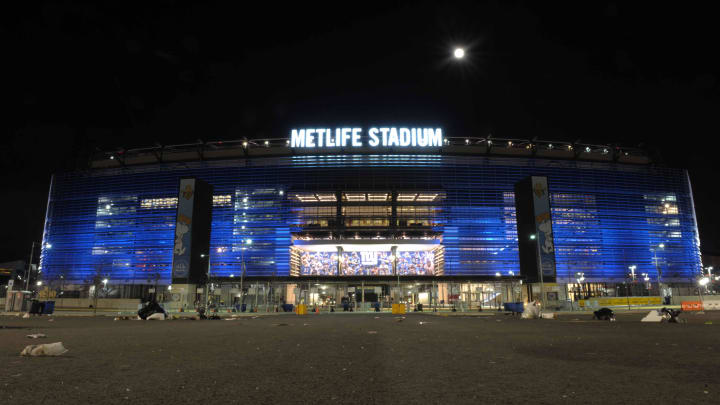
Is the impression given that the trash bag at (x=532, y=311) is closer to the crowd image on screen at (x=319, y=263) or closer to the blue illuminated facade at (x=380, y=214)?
the blue illuminated facade at (x=380, y=214)

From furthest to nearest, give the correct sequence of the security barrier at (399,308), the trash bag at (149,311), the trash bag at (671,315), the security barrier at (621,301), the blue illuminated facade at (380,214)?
1. the blue illuminated facade at (380,214)
2. the security barrier at (621,301)
3. the security barrier at (399,308)
4. the trash bag at (149,311)
5. the trash bag at (671,315)

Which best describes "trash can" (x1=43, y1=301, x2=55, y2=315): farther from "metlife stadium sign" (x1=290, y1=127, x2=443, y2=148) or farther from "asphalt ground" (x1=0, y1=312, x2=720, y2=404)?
"metlife stadium sign" (x1=290, y1=127, x2=443, y2=148)

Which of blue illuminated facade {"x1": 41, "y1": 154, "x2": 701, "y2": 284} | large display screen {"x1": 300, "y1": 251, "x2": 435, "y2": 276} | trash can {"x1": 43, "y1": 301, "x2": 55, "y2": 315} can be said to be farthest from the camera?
blue illuminated facade {"x1": 41, "y1": 154, "x2": 701, "y2": 284}

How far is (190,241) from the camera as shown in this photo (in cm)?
7669

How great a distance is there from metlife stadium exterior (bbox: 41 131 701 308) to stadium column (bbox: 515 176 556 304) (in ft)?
19.4

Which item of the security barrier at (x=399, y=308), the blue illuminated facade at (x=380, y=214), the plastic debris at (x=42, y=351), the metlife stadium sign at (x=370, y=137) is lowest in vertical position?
the security barrier at (x=399, y=308)

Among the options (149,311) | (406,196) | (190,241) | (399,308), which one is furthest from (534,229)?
(149,311)

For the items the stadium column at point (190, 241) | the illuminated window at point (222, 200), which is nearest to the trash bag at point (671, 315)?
the stadium column at point (190, 241)

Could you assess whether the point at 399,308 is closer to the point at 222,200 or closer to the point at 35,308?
the point at 35,308

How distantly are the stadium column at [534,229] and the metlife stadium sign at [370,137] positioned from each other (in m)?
20.5

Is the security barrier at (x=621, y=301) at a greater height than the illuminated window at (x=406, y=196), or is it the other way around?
the illuminated window at (x=406, y=196)

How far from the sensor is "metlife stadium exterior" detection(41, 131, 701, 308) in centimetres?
8544

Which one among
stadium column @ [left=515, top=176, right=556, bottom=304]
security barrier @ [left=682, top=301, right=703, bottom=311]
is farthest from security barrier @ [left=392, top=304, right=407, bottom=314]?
stadium column @ [left=515, top=176, right=556, bottom=304]

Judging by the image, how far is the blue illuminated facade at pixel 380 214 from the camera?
85.6m
